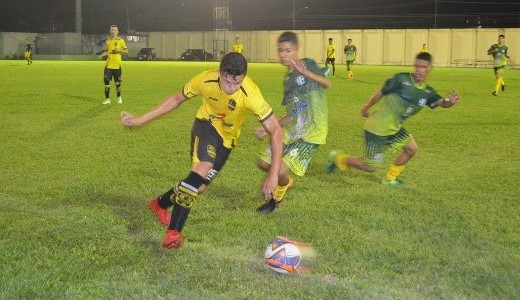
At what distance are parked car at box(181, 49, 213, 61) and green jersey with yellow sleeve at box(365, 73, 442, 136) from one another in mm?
62052

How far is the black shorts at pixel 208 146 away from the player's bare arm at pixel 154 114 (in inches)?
12.5

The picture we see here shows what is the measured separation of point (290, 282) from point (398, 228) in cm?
187

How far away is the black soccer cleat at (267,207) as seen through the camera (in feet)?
22.8

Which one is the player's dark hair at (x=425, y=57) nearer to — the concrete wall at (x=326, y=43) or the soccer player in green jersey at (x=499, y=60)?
the soccer player in green jersey at (x=499, y=60)

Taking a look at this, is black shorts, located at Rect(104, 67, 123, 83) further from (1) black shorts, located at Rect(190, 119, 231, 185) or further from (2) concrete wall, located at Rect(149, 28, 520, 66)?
(2) concrete wall, located at Rect(149, 28, 520, 66)

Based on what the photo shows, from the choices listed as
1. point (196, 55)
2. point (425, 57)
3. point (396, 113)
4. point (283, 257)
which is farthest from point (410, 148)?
point (196, 55)

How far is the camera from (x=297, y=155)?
7.21 meters

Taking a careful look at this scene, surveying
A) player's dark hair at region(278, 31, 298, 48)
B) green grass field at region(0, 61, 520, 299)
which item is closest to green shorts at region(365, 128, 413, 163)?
green grass field at region(0, 61, 520, 299)

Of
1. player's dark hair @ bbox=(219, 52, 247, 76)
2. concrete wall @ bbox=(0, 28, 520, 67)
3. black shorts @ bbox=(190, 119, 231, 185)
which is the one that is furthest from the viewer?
concrete wall @ bbox=(0, 28, 520, 67)

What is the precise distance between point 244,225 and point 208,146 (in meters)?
0.94

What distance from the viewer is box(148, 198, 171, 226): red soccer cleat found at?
6297mm

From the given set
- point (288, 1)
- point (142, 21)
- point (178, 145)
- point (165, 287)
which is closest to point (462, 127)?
point (178, 145)

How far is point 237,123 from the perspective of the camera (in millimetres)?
5965

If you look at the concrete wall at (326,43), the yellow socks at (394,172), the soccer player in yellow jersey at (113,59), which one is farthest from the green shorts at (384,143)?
the concrete wall at (326,43)
